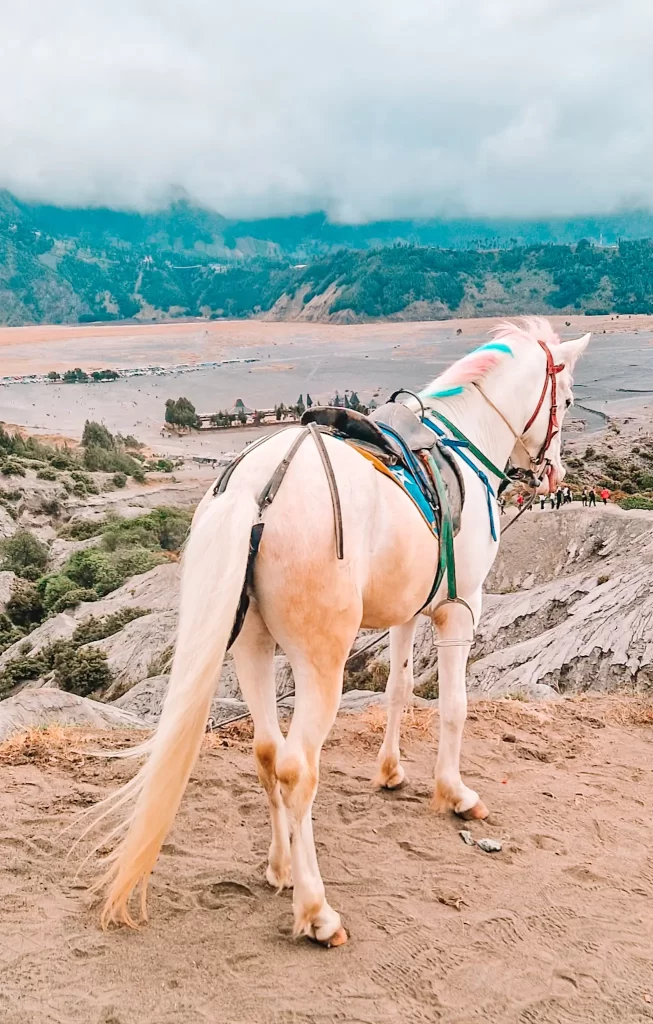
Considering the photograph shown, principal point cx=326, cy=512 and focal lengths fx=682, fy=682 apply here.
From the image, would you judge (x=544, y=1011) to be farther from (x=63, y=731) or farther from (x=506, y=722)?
(x=63, y=731)

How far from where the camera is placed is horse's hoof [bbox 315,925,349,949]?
3.11m

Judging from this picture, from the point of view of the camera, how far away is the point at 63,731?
5367 mm

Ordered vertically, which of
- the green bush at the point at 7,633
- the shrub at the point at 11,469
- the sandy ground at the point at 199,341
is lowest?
the green bush at the point at 7,633

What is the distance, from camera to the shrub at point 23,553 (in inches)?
940

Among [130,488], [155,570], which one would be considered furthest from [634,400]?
[155,570]

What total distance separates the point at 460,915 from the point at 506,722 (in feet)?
8.92

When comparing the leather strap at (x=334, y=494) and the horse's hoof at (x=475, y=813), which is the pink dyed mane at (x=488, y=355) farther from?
the horse's hoof at (x=475, y=813)

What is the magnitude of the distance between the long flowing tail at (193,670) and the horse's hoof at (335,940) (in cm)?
89

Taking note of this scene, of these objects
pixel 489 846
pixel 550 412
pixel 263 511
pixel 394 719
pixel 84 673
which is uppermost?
pixel 550 412

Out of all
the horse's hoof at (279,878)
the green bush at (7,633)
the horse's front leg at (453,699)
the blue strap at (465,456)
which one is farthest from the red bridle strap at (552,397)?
the green bush at (7,633)

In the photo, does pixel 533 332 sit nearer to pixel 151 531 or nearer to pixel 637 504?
pixel 637 504

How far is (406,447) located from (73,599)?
56.0 feet

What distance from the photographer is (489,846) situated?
13.4 feet

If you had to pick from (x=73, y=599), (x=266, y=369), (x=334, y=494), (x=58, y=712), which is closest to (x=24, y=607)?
(x=73, y=599)
